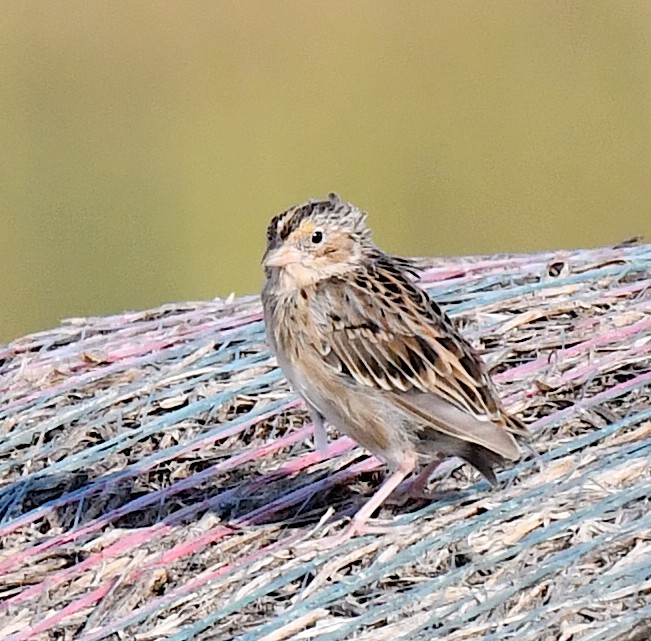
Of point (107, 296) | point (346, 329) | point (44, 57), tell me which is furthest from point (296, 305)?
point (44, 57)

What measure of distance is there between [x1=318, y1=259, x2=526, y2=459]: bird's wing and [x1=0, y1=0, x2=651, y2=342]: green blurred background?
19.5 feet

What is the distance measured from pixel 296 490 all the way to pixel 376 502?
317 mm

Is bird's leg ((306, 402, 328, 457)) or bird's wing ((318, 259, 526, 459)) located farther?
bird's leg ((306, 402, 328, 457))

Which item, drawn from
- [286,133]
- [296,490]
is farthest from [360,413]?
[286,133]

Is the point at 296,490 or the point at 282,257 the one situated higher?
the point at 282,257

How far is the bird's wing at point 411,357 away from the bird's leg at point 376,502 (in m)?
0.13

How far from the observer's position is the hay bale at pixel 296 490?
4059 millimetres

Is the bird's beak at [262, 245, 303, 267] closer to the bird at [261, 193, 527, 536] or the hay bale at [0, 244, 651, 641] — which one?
the bird at [261, 193, 527, 536]

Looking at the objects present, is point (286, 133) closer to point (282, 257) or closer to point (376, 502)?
point (282, 257)

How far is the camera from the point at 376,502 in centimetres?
465

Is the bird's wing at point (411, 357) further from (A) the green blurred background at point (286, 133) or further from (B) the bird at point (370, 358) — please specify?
(A) the green blurred background at point (286, 133)

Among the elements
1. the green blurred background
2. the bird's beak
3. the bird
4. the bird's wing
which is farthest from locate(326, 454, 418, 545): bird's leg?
the green blurred background

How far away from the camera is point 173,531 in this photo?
469 centimetres

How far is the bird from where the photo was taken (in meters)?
4.64
